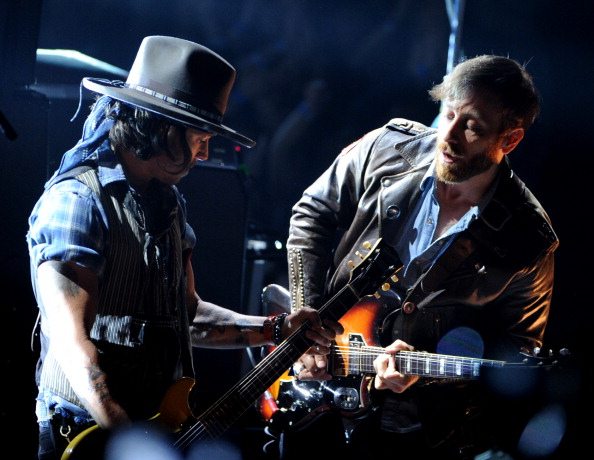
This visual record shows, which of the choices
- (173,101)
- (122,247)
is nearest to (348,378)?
(122,247)

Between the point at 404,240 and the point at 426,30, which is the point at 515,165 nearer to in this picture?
the point at 404,240

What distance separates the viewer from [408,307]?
136 inches

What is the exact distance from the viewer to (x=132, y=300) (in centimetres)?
250

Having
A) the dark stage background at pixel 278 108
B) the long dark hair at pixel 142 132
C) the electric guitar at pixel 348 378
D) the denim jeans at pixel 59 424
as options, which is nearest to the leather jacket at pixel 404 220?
the electric guitar at pixel 348 378

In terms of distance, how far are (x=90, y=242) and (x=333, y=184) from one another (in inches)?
63.9

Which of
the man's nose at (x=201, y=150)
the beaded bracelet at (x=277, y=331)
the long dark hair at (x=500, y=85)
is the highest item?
the long dark hair at (x=500, y=85)

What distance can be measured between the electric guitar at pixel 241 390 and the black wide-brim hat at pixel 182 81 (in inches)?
33.8

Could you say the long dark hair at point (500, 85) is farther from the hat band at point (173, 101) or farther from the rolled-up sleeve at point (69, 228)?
the rolled-up sleeve at point (69, 228)

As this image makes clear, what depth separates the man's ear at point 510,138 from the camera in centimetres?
346

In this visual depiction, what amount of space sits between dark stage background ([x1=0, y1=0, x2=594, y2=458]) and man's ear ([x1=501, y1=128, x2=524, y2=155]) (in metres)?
0.67

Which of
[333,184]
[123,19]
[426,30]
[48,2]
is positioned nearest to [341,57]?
[426,30]

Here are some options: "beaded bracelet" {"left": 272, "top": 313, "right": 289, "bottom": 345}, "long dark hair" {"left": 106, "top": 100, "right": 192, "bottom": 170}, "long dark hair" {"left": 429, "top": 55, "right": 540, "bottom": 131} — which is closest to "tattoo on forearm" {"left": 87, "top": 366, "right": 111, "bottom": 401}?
"long dark hair" {"left": 106, "top": 100, "right": 192, "bottom": 170}

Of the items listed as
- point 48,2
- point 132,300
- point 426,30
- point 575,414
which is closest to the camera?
point 132,300

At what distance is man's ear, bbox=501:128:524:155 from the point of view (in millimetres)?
3461
